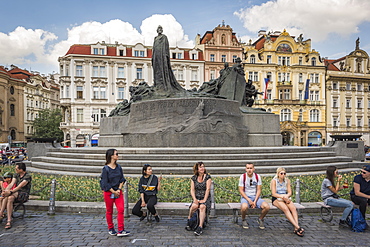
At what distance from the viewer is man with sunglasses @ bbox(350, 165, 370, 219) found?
21.0 ft

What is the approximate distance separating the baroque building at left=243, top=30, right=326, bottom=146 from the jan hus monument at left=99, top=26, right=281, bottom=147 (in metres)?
35.9

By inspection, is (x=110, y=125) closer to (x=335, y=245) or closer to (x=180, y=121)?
(x=180, y=121)

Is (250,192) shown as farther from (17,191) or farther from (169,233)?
(17,191)

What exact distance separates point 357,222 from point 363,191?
2.63 ft

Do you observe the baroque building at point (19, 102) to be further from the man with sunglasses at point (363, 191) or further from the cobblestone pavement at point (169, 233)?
the man with sunglasses at point (363, 191)

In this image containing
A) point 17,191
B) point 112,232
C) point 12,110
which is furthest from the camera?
point 12,110

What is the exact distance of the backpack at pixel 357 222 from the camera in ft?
19.6

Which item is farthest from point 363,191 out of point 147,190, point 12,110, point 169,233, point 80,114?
point 12,110

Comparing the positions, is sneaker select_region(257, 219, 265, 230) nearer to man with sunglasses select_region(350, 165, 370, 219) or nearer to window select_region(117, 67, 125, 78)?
man with sunglasses select_region(350, 165, 370, 219)

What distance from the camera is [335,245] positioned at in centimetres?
530

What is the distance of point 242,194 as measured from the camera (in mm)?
6352

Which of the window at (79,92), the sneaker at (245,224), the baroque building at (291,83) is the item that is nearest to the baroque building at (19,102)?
the window at (79,92)

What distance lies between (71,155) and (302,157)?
10669mm

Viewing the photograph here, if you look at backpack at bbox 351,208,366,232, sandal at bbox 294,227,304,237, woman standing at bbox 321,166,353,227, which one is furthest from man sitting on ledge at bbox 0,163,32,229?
backpack at bbox 351,208,366,232
